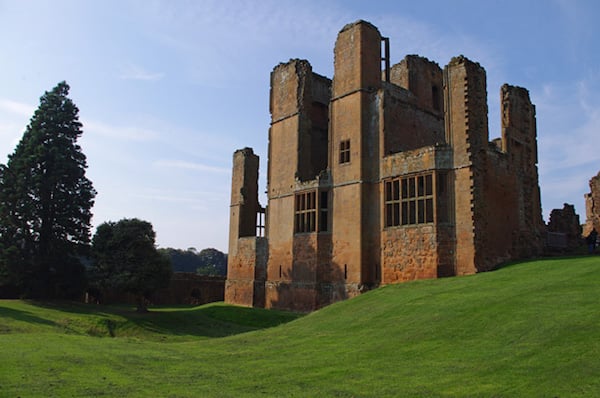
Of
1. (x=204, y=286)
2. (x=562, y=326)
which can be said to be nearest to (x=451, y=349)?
(x=562, y=326)

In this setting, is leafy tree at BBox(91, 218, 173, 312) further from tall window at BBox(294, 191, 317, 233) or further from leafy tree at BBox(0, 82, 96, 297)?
tall window at BBox(294, 191, 317, 233)

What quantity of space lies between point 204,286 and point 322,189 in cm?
2241

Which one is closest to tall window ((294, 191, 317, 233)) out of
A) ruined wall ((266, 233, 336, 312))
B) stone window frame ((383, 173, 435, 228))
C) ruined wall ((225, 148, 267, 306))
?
ruined wall ((266, 233, 336, 312))

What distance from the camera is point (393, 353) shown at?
35.9 ft

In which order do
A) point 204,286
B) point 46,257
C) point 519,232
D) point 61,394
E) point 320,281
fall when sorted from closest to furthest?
point 61,394, point 519,232, point 320,281, point 46,257, point 204,286

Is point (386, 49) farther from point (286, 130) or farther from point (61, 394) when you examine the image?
point (61, 394)

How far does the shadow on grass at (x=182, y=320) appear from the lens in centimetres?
2434

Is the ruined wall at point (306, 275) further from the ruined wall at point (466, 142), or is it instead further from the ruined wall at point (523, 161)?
the ruined wall at point (523, 161)

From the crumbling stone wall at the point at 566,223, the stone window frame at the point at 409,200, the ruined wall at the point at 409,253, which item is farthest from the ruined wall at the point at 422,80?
the ruined wall at the point at 409,253

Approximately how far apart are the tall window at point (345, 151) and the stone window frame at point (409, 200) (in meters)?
3.21

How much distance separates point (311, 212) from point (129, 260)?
1023cm

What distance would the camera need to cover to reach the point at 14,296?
3222 centimetres

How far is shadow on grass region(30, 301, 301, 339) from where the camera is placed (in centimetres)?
2434

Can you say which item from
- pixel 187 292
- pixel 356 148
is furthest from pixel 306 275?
pixel 187 292
